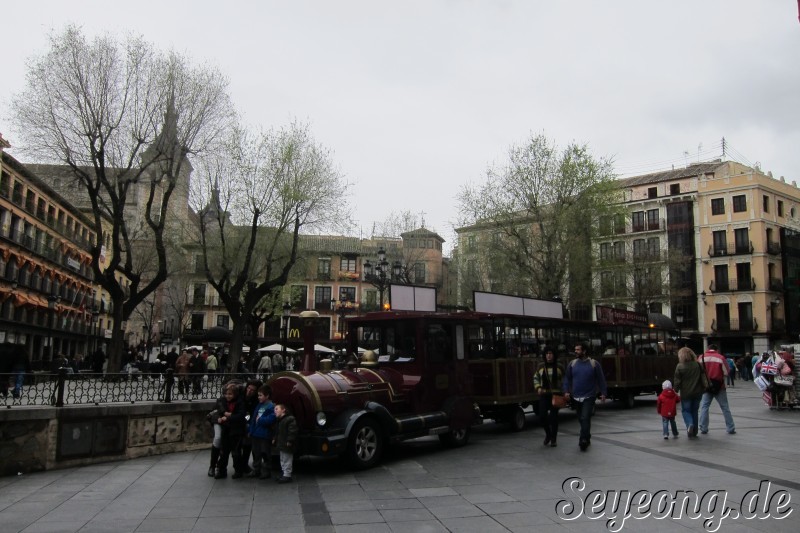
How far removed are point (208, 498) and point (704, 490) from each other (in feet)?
20.3

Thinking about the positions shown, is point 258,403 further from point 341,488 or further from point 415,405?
point 415,405

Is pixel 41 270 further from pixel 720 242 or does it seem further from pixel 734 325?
pixel 720 242

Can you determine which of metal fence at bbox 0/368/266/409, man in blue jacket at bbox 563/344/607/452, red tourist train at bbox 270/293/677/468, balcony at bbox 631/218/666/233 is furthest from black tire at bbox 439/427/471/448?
balcony at bbox 631/218/666/233

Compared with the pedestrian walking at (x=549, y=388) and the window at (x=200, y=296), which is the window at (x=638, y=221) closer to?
the window at (x=200, y=296)

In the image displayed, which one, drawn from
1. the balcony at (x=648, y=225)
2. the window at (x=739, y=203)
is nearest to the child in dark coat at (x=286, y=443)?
the balcony at (x=648, y=225)

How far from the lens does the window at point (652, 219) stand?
5215cm

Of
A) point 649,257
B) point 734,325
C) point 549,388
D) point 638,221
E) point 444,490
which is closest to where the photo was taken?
point 444,490

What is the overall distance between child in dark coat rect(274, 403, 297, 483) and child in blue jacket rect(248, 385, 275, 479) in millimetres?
239

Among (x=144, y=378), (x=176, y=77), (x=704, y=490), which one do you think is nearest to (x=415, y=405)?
(x=704, y=490)

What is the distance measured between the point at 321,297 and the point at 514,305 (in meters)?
49.6

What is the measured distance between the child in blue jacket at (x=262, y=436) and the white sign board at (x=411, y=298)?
4131 millimetres

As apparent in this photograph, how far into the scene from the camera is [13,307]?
38.2 meters

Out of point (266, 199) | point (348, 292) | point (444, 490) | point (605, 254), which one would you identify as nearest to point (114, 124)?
point (266, 199)

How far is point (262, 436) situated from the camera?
348 inches
